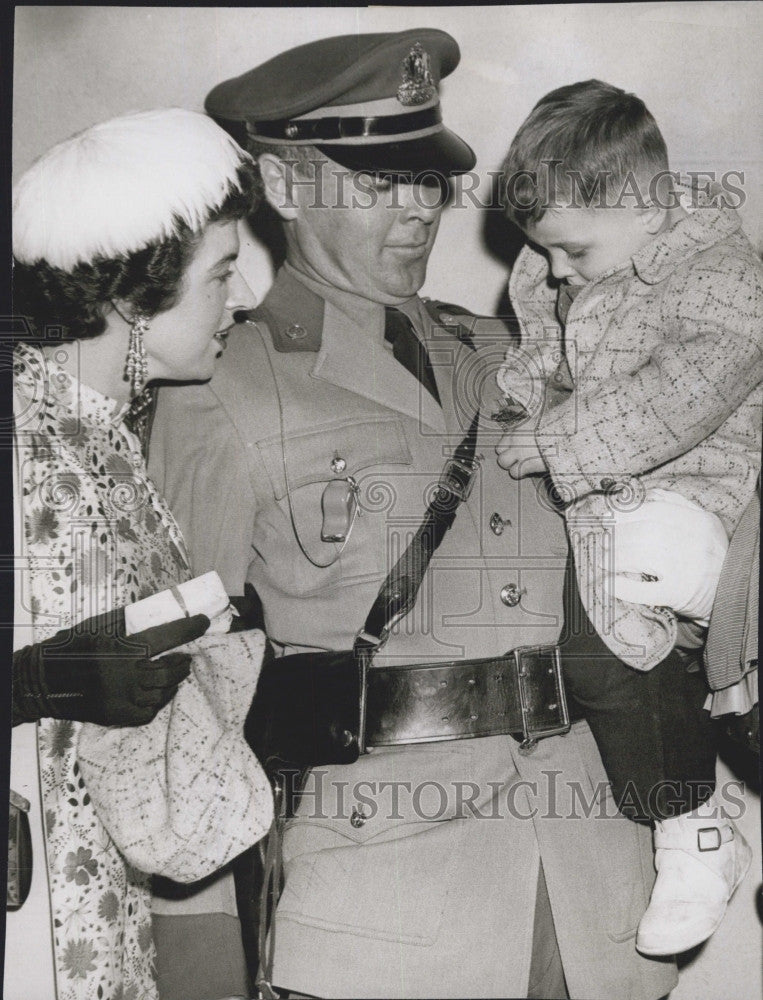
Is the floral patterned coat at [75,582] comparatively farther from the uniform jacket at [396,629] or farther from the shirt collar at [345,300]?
the shirt collar at [345,300]

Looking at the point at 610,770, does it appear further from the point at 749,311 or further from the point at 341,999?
the point at 749,311

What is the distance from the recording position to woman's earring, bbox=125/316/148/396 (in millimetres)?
1254

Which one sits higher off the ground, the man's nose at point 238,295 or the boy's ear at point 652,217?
the boy's ear at point 652,217

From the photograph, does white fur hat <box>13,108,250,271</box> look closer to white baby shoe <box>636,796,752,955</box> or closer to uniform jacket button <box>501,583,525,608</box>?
uniform jacket button <box>501,583,525,608</box>

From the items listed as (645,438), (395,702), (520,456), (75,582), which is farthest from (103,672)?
(645,438)

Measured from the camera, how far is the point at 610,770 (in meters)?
1.30

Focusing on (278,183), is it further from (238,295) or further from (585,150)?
(585,150)

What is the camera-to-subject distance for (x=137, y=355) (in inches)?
49.5

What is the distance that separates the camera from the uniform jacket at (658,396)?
1.26 meters

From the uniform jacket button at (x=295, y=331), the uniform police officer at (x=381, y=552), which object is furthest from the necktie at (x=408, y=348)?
the uniform jacket button at (x=295, y=331)

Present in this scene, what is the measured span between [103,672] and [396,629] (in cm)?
34

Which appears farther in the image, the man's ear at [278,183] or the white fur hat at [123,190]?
the man's ear at [278,183]

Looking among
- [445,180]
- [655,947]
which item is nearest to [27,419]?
[445,180]

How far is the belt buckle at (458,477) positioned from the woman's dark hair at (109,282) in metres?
0.38
